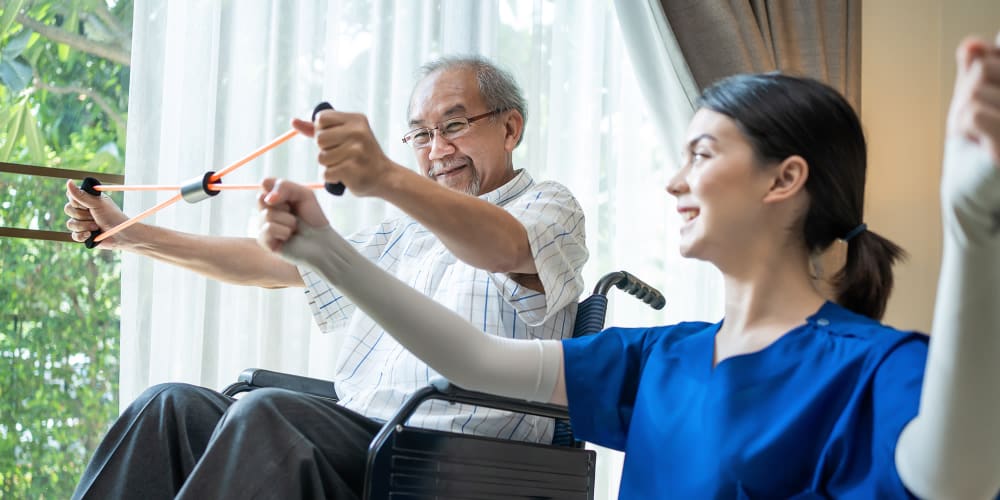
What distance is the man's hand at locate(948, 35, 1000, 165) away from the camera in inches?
28.0

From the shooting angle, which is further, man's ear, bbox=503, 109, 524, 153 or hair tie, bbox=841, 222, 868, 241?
man's ear, bbox=503, 109, 524, 153

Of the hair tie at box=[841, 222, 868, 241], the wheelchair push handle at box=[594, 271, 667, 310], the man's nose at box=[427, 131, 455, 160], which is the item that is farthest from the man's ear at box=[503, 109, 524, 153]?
the hair tie at box=[841, 222, 868, 241]

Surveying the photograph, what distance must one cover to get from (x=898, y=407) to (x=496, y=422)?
2.53ft

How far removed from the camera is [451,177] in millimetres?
1929

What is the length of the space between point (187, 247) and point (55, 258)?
1.84 feet

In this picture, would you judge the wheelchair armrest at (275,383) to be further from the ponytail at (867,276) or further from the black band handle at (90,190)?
the ponytail at (867,276)

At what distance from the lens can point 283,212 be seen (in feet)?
3.59

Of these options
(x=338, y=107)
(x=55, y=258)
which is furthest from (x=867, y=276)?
(x=55, y=258)

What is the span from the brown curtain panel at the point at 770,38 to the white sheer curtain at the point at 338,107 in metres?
0.12

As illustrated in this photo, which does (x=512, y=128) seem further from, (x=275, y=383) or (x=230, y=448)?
(x=230, y=448)

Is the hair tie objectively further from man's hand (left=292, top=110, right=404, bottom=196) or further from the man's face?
the man's face

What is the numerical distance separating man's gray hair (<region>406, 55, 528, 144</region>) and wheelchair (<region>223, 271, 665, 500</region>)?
628 millimetres

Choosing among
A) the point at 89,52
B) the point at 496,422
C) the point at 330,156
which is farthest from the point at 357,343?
the point at 89,52

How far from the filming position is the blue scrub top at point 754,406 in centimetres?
102
